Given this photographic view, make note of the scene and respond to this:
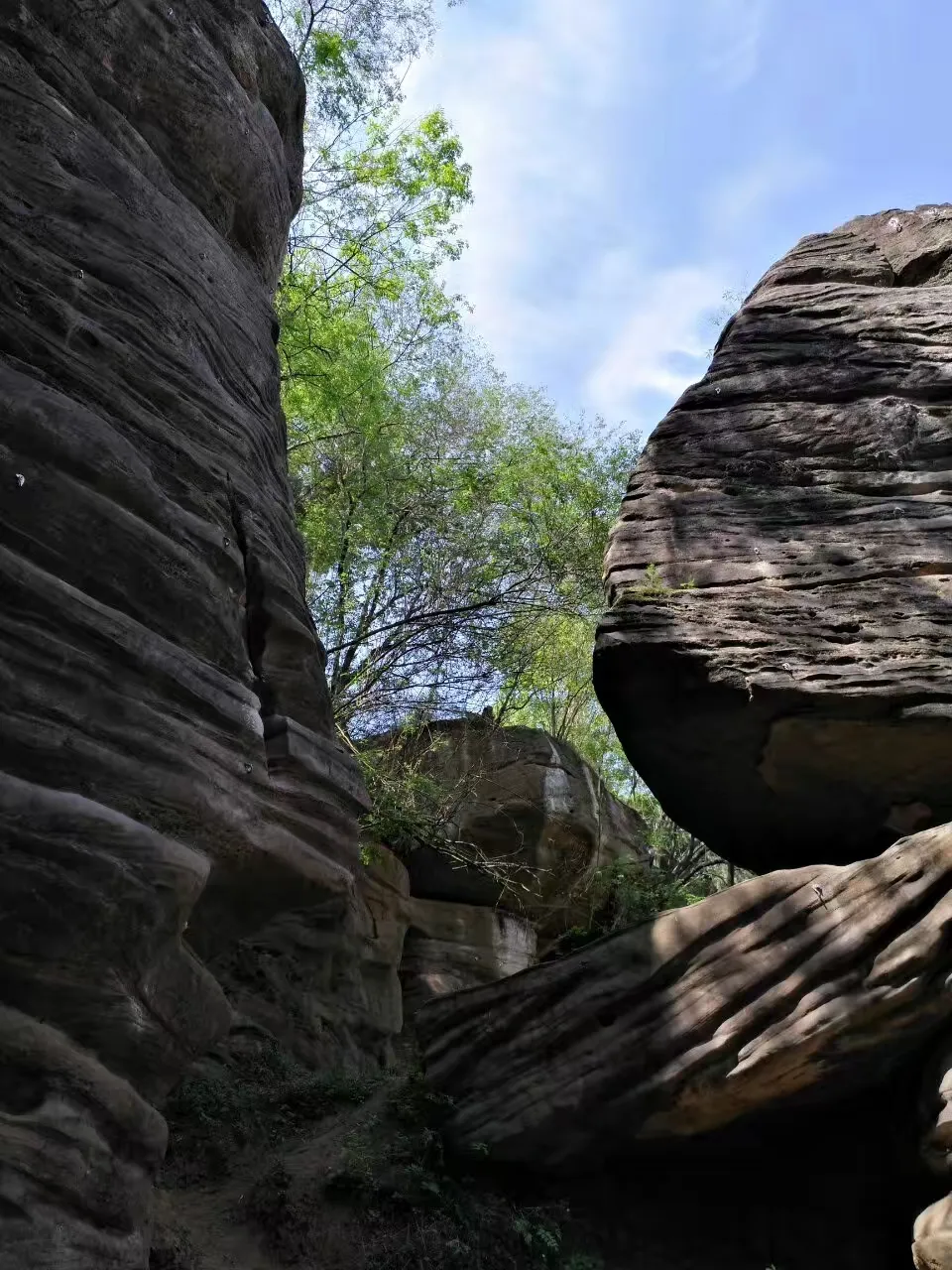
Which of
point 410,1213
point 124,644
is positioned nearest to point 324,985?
point 410,1213

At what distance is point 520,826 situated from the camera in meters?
14.6

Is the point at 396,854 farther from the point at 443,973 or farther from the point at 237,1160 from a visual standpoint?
the point at 237,1160

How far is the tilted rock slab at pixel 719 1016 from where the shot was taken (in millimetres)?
6223

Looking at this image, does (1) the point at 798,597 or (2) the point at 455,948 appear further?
(2) the point at 455,948

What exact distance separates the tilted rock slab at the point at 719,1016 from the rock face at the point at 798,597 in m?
0.89

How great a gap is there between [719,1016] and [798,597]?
286 centimetres

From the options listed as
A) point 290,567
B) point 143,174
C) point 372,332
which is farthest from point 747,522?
point 372,332

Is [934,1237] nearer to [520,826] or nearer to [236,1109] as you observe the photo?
[236,1109]

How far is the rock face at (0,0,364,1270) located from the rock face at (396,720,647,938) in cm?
745

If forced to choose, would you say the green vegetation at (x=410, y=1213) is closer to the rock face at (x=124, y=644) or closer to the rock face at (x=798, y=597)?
the rock face at (x=124, y=644)

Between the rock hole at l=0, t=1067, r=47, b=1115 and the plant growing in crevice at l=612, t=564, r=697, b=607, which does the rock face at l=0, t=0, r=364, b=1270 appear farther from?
the plant growing in crevice at l=612, t=564, r=697, b=607

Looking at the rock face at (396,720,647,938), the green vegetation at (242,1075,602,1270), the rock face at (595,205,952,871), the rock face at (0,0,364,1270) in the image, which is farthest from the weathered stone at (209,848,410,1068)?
the rock face at (0,0,364,1270)

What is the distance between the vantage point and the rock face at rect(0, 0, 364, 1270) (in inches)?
170

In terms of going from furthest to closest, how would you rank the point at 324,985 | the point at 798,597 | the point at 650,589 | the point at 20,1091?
the point at 324,985 → the point at 650,589 → the point at 798,597 → the point at 20,1091
